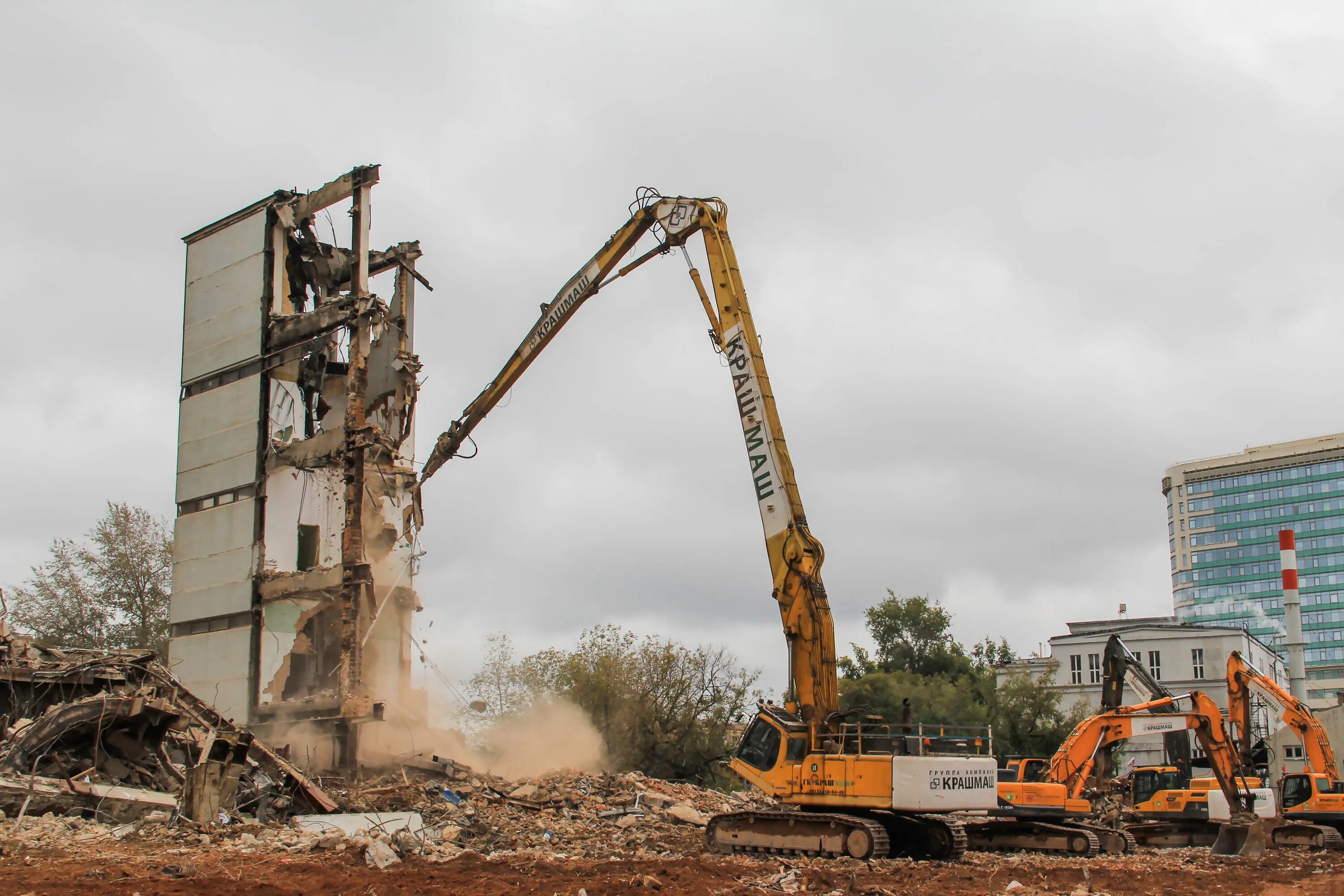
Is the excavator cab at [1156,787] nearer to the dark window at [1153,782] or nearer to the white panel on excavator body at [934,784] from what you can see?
the dark window at [1153,782]

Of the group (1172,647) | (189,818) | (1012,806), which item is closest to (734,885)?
(189,818)

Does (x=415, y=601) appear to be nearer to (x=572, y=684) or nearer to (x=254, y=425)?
(x=254, y=425)

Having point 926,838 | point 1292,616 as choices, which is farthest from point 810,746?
point 1292,616

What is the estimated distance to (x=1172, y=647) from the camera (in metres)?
67.9

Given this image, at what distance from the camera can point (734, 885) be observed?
39.7 ft

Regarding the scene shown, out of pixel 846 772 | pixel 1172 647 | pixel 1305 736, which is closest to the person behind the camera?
pixel 846 772

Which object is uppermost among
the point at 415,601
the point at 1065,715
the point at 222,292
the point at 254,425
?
the point at 222,292

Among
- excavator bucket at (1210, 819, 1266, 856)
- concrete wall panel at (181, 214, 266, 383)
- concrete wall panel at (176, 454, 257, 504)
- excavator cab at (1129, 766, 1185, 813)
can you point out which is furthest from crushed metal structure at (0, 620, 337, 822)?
excavator cab at (1129, 766, 1185, 813)

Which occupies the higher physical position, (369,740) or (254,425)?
(254,425)

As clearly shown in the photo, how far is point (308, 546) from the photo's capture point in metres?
24.0

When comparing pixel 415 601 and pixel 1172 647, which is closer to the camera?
pixel 415 601

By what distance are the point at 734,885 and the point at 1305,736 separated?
19021 millimetres

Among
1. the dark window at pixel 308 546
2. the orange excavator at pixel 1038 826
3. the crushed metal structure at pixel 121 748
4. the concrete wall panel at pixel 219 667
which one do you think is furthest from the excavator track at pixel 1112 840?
the concrete wall panel at pixel 219 667

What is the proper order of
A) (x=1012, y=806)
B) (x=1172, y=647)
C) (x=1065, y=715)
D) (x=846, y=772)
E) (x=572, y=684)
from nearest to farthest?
(x=846, y=772) → (x=1012, y=806) → (x=572, y=684) → (x=1065, y=715) → (x=1172, y=647)
